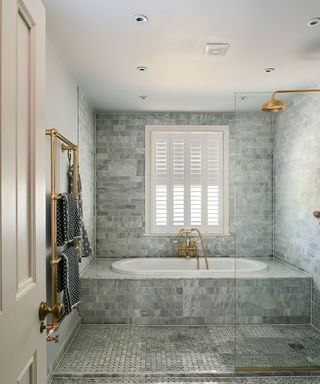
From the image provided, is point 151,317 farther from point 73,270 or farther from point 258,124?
point 258,124

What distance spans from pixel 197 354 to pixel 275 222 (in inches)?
53.1

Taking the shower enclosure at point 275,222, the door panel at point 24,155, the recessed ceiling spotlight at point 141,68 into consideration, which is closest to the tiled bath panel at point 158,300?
the shower enclosure at point 275,222

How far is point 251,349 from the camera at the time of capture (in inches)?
110

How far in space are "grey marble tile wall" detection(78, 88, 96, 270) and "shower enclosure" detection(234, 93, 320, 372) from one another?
1868 mm

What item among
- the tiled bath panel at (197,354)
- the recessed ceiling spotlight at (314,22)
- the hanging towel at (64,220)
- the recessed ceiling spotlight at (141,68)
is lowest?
the tiled bath panel at (197,354)

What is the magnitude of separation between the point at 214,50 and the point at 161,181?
7.79 feet

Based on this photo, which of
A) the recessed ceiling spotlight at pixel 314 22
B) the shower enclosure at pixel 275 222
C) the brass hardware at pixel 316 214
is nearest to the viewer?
the recessed ceiling spotlight at pixel 314 22

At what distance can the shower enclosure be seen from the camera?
8.91 feet

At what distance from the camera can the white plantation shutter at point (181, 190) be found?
15.8 ft

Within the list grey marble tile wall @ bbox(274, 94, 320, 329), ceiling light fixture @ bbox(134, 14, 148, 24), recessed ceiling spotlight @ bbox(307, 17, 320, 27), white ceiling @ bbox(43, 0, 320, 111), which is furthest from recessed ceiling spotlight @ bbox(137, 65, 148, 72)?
recessed ceiling spotlight @ bbox(307, 17, 320, 27)

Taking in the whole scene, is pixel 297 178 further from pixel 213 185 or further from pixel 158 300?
pixel 213 185

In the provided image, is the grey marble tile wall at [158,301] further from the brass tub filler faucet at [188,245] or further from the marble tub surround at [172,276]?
the brass tub filler faucet at [188,245]

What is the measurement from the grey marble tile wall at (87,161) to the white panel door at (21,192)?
2696mm

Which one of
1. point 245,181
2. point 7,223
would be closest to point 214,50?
point 245,181
